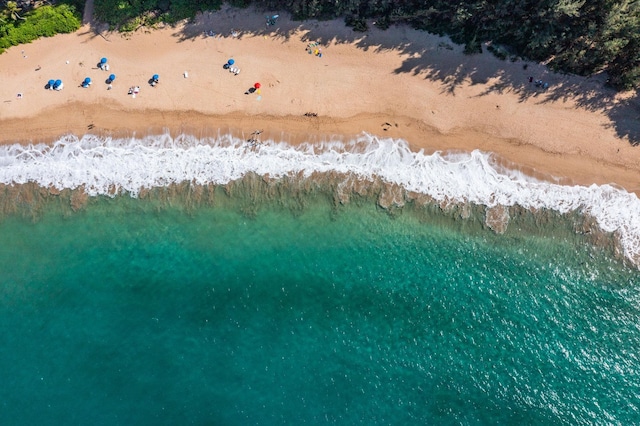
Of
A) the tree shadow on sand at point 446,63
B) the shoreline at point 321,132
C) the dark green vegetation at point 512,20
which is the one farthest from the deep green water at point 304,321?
the dark green vegetation at point 512,20

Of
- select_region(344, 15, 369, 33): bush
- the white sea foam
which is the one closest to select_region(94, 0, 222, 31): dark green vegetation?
the white sea foam

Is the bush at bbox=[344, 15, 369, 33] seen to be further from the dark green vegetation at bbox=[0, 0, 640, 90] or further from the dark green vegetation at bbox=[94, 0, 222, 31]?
the dark green vegetation at bbox=[94, 0, 222, 31]

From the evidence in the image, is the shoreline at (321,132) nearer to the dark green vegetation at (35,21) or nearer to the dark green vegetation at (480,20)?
the dark green vegetation at (35,21)

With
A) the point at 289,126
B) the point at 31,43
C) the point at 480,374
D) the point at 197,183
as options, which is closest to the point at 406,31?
the point at 289,126

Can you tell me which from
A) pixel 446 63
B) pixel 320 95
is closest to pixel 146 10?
pixel 320 95

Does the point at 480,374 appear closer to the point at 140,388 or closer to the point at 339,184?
the point at 339,184

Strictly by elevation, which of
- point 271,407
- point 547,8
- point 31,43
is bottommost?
point 271,407
